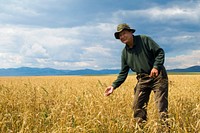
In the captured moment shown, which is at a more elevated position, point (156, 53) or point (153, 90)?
point (156, 53)

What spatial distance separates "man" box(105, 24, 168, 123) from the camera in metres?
5.38

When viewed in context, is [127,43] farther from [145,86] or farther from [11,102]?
[11,102]

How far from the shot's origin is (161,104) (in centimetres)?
541

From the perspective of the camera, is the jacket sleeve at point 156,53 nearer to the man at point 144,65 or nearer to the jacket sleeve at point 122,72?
the man at point 144,65

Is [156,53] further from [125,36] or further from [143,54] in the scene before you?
[125,36]

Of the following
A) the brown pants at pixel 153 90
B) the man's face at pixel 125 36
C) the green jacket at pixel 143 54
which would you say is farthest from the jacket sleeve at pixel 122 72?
the man's face at pixel 125 36

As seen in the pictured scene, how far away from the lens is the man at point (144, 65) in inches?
212

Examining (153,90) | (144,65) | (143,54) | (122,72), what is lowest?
(153,90)

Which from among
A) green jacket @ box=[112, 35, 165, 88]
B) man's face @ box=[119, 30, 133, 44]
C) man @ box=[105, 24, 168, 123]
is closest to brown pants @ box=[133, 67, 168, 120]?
man @ box=[105, 24, 168, 123]

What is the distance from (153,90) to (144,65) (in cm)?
54

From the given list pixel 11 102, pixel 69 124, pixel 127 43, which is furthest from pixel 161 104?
pixel 11 102

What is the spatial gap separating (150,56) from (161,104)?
0.93m

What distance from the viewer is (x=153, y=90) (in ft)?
18.9

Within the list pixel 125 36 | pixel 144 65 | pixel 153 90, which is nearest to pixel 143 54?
pixel 144 65
